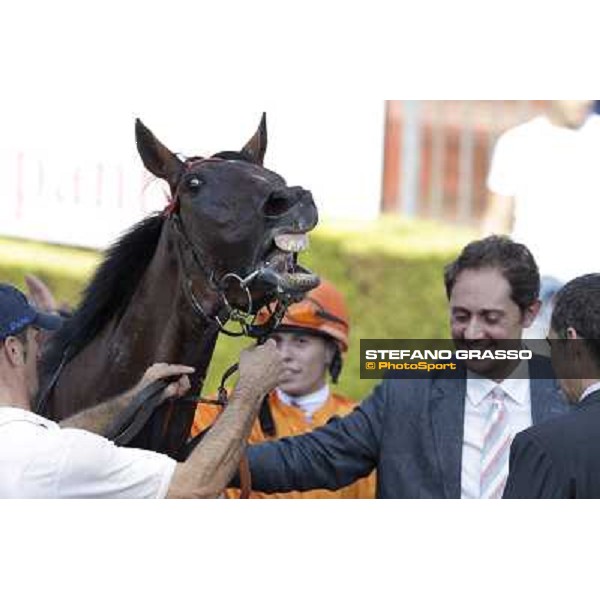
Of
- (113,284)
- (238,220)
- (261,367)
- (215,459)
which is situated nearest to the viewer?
(215,459)

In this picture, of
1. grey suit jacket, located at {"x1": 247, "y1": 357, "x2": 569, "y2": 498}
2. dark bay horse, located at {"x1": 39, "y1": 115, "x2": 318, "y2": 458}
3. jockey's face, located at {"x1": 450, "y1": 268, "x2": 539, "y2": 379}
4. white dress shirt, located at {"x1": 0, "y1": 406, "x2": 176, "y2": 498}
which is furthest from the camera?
jockey's face, located at {"x1": 450, "y1": 268, "x2": 539, "y2": 379}

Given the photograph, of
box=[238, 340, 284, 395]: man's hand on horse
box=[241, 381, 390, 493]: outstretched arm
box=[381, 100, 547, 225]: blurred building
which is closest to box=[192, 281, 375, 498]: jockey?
box=[241, 381, 390, 493]: outstretched arm

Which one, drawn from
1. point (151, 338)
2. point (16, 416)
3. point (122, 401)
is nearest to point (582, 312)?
point (151, 338)

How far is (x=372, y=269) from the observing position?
455 centimetres

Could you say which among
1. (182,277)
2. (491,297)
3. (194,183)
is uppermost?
(194,183)

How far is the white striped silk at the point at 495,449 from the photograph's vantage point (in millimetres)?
4098

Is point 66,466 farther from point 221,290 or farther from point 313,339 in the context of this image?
point 313,339

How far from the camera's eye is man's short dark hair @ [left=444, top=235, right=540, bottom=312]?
166 inches

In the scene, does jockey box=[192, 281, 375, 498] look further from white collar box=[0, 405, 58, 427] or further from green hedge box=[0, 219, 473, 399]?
white collar box=[0, 405, 58, 427]

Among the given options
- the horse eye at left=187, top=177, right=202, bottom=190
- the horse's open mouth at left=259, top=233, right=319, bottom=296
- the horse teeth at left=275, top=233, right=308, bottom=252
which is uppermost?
the horse eye at left=187, top=177, right=202, bottom=190

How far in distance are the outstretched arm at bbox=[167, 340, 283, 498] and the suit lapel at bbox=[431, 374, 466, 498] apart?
94 cm

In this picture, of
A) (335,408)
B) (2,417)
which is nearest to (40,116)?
(335,408)

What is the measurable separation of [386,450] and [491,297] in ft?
1.91

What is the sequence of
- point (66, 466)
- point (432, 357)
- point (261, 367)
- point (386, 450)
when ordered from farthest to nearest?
1. point (432, 357)
2. point (386, 450)
3. point (261, 367)
4. point (66, 466)
